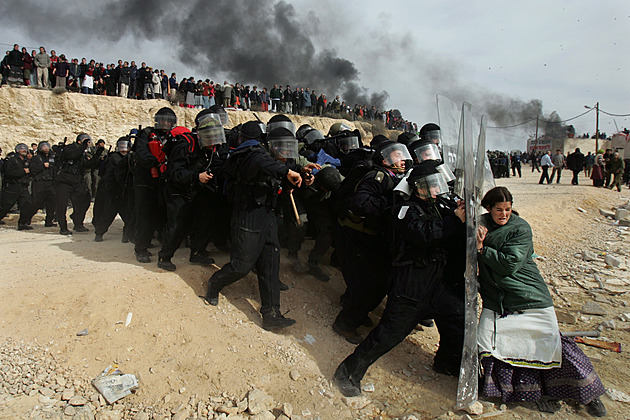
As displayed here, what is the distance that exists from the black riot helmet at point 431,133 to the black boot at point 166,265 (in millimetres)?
3874

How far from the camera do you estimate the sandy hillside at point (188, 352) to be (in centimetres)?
331

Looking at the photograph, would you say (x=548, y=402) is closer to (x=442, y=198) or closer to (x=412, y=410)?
(x=412, y=410)

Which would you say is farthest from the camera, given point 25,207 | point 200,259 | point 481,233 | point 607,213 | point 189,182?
point 607,213

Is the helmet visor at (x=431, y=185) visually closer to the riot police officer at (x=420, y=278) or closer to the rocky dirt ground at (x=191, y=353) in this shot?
the riot police officer at (x=420, y=278)

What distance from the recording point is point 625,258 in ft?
25.2

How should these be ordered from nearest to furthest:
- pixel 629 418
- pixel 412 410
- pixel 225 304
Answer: pixel 629 418, pixel 412 410, pixel 225 304

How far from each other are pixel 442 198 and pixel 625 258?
20.2 feet

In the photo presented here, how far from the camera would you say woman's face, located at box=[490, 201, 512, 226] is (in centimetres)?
328

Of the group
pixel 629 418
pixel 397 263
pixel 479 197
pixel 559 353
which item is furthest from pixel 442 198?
pixel 629 418

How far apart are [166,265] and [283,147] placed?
1.97 meters

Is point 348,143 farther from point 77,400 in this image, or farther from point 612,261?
point 612,261

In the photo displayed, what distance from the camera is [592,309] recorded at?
559 centimetres

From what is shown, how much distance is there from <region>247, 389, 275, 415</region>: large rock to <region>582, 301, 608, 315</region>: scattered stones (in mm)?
4429

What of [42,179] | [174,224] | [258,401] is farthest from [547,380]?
[42,179]
